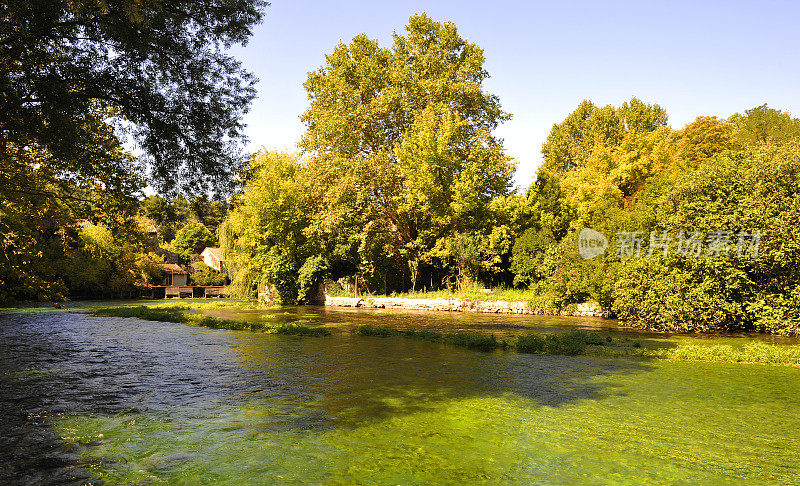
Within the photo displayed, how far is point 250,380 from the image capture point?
31.4ft

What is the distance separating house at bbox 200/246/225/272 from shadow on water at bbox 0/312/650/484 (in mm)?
51360

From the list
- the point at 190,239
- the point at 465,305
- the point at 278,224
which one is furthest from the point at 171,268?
the point at 465,305

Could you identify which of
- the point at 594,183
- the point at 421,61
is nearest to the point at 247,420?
the point at 421,61

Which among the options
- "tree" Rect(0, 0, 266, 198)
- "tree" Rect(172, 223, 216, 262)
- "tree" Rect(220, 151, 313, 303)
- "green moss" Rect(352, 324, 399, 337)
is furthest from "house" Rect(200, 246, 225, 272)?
"tree" Rect(0, 0, 266, 198)

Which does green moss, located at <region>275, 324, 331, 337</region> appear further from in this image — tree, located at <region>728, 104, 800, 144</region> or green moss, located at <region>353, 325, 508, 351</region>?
tree, located at <region>728, 104, 800, 144</region>

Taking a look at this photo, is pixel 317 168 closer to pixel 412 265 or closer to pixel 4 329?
pixel 412 265

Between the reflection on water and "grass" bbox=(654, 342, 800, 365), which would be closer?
the reflection on water

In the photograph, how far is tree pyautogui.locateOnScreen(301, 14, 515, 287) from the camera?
32.3 metres

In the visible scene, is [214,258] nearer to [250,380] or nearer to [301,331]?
[301,331]

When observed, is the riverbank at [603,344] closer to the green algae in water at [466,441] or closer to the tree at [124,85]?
the green algae in water at [466,441]

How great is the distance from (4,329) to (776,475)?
24.0m

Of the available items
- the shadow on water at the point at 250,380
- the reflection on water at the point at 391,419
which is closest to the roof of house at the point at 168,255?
the shadow on water at the point at 250,380

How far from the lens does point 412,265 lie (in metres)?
35.1

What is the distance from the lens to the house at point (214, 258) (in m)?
65.6
